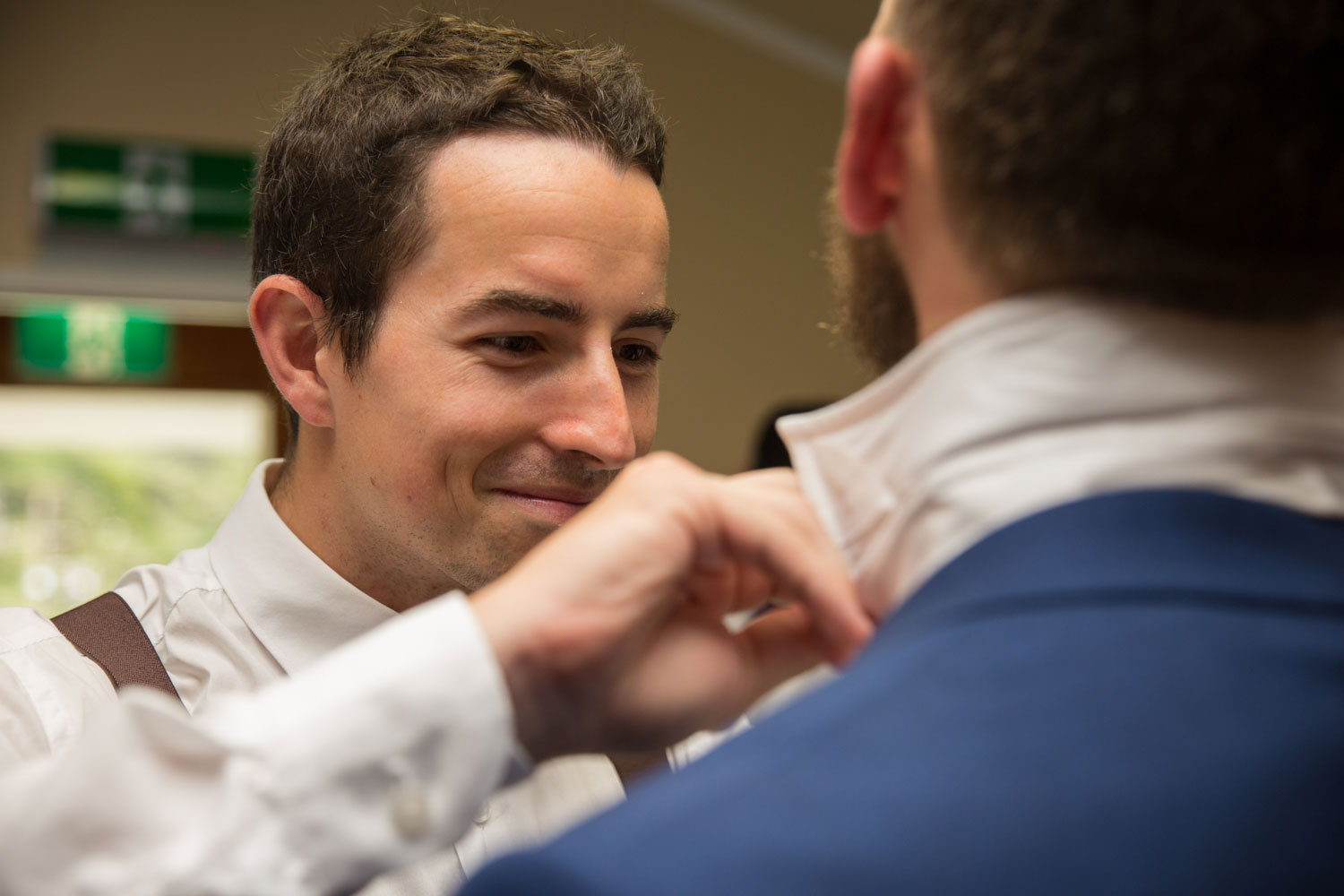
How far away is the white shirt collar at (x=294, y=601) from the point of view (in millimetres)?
1346

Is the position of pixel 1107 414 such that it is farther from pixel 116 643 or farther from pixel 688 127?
pixel 688 127

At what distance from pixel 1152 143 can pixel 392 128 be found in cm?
107

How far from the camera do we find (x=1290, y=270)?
1.84 ft

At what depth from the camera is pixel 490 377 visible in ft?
4.40

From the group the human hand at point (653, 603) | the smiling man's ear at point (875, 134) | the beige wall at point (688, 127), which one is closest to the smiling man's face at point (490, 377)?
the human hand at point (653, 603)

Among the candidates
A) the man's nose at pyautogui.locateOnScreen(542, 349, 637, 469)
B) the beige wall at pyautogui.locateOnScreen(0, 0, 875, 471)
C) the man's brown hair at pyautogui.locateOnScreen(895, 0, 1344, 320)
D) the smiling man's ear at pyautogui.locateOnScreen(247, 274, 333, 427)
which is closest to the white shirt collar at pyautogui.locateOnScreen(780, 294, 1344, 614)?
the man's brown hair at pyautogui.locateOnScreen(895, 0, 1344, 320)

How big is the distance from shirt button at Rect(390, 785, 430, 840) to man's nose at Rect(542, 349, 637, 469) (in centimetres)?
73

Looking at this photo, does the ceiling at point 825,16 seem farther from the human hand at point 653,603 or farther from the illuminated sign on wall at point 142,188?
the human hand at point 653,603

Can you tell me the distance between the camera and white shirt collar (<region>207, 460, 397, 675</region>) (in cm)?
135

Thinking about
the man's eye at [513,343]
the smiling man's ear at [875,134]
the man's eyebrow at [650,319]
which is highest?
the smiling man's ear at [875,134]

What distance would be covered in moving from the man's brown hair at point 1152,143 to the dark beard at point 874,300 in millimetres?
82

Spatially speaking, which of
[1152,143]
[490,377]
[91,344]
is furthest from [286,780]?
[91,344]

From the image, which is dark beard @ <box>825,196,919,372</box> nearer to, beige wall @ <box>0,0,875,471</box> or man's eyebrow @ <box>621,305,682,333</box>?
man's eyebrow @ <box>621,305,682,333</box>

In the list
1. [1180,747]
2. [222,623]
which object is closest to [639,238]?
[222,623]
